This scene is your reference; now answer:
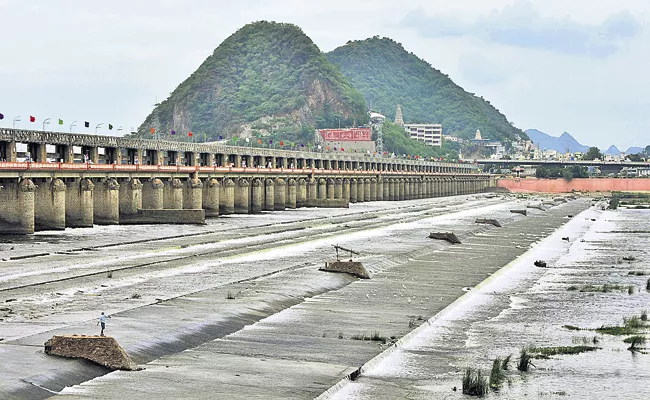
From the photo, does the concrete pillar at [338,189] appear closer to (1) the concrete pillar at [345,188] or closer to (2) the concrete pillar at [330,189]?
(1) the concrete pillar at [345,188]

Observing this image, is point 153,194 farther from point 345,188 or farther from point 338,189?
point 345,188

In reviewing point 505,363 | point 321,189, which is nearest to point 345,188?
point 321,189

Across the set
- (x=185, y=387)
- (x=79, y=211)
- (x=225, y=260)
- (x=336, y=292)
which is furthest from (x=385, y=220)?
(x=185, y=387)

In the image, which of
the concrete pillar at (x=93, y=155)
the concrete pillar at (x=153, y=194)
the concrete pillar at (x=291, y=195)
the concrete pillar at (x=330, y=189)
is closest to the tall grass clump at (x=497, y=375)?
the concrete pillar at (x=93, y=155)

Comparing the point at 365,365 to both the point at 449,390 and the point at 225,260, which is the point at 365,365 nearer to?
the point at 449,390

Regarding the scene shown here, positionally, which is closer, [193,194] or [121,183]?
[121,183]

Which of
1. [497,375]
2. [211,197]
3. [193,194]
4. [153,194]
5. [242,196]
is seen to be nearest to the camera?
[497,375]

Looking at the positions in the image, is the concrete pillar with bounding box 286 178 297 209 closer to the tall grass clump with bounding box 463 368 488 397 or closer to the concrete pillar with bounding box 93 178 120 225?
the concrete pillar with bounding box 93 178 120 225
